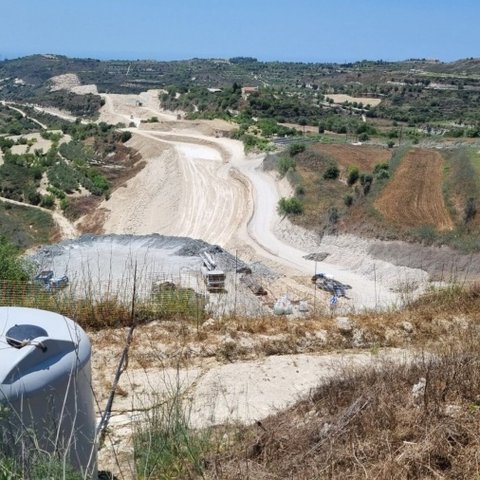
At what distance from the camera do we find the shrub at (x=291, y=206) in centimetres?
4397

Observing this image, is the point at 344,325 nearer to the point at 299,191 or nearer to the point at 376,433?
the point at 376,433

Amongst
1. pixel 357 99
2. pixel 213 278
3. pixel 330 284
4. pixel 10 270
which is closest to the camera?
pixel 10 270

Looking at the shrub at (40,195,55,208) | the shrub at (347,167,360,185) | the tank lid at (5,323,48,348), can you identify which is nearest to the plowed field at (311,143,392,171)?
the shrub at (347,167,360,185)

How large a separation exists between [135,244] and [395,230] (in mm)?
14658

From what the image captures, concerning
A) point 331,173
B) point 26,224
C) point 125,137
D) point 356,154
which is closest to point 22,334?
point 331,173

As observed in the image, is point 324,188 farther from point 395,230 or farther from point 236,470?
point 236,470

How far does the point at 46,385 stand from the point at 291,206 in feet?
129

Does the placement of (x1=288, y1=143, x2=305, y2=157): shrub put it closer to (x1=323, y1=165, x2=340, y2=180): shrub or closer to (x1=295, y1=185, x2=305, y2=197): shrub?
(x1=323, y1=165, x2=340, y2=180): shrub

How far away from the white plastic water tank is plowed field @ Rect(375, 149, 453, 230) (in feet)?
108

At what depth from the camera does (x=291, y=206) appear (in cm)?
4422

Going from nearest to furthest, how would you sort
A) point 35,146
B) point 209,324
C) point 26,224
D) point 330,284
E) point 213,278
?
1. point 209,324
2. point 213,278
3. point 330,284
4. point 26,224
5. point 35,146

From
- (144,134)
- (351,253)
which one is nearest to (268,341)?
(351,253)

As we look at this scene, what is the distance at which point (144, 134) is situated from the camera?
77.8 meters

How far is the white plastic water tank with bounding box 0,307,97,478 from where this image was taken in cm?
534
